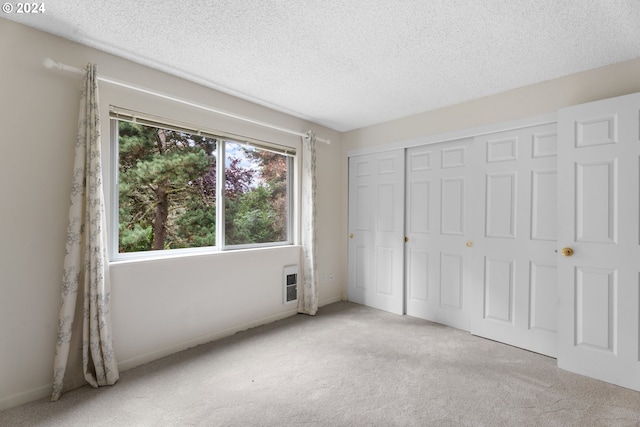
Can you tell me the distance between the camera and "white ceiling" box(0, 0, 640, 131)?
1.78 meters

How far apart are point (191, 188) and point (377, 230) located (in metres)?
2.35

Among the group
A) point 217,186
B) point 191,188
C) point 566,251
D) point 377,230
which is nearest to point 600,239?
point 566,251

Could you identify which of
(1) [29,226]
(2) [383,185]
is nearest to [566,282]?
(2) [383,185]

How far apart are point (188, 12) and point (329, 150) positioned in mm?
2608

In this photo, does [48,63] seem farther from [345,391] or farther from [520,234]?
[520,234]

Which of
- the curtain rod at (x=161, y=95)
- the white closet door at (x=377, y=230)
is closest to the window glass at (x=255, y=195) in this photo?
the curtain rod at (x=161, y=95)

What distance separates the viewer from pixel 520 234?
286cm

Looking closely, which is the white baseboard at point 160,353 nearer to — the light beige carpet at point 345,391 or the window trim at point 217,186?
the light beige carpet at point 345,391

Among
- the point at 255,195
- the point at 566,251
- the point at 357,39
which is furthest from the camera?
the point at 255,195

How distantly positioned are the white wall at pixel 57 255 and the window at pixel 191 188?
0.62ft

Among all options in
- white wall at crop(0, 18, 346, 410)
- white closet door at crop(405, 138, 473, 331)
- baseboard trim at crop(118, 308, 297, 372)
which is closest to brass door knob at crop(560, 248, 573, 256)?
white closet door at crop(405, 138, 473, 331)

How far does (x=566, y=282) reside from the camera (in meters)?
2.44

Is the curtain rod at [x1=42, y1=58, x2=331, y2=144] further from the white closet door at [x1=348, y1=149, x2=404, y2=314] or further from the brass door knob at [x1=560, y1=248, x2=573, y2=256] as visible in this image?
the brass door knob at [x1=560, y1=248, x2=573, y2=256]
